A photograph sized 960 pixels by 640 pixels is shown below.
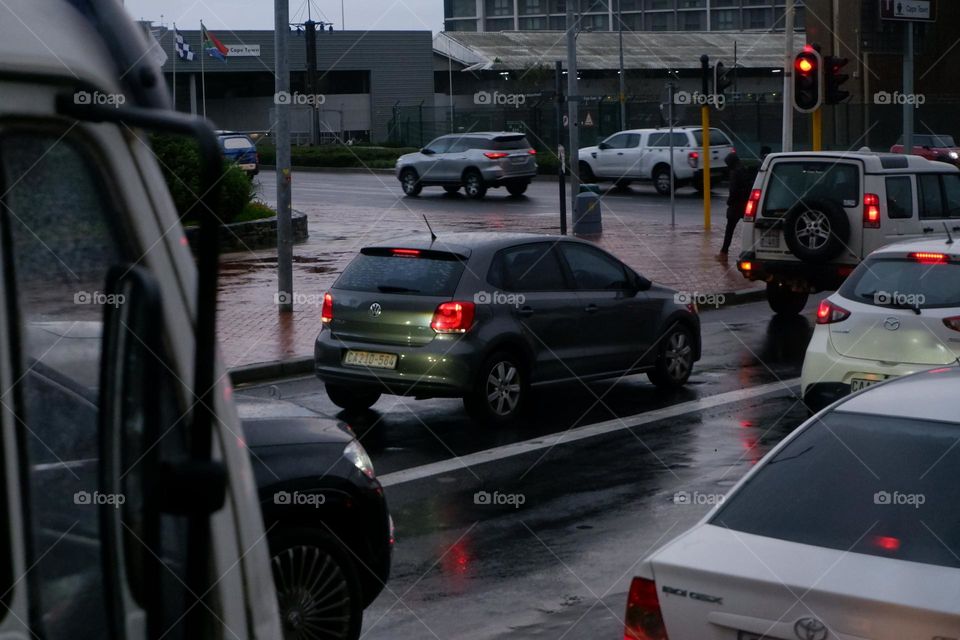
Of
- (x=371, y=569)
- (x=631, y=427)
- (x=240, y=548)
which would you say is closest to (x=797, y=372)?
(x=631, y=427)

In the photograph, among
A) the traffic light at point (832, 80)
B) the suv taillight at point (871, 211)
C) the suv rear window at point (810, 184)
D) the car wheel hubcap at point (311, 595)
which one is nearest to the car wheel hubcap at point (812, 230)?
the suv rear window at point (810, 184)

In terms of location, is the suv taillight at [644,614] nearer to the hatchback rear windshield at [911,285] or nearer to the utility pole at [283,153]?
the hatchback rear windshield at [911,285]

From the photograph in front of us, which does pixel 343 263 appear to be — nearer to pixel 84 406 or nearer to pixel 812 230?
pixel 812 230

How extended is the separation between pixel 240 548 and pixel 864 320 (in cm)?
894

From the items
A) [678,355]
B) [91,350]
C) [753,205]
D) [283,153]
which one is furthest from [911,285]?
[91,350]

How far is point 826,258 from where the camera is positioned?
16875mm

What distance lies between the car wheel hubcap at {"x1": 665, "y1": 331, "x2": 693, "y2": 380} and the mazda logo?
9.04m

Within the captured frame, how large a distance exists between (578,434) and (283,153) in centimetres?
697

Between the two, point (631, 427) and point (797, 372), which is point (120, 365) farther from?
point (797, 372)

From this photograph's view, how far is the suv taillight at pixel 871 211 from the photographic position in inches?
657

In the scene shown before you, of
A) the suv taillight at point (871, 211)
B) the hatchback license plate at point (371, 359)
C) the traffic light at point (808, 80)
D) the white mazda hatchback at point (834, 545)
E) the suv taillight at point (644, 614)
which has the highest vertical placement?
the traffic light at point (808, 80)

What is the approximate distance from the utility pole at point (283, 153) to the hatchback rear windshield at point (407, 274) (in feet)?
15.2

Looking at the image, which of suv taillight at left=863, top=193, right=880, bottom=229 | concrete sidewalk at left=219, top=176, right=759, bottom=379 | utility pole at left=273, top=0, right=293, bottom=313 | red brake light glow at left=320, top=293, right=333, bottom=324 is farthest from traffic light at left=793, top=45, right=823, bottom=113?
red brake light glow at left=320, top=293, right=333, bottom=324

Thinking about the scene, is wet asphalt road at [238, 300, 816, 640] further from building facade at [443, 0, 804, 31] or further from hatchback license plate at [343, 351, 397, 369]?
building facade at [443, 0, 804, 31]
